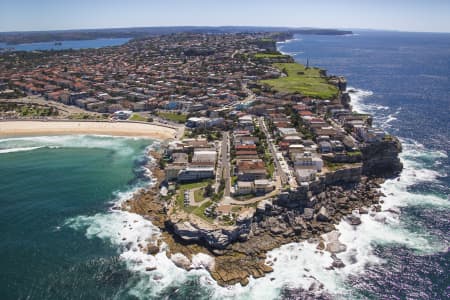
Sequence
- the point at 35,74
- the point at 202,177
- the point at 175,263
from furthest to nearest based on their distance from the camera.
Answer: the point at 35,74, the point at 202,177, the point at 175,263

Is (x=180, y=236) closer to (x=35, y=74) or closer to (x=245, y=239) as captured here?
(x=245, y=239)

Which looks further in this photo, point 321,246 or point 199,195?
point 199,195

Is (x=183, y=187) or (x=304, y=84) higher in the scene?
(x=304, y=84)

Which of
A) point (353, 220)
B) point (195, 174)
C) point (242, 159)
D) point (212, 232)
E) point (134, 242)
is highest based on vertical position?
point (242, 159)

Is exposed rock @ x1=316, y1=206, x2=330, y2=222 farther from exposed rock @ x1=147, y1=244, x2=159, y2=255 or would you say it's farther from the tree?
exposed rock @ x1=147, y1=244, x2=159, y2=255

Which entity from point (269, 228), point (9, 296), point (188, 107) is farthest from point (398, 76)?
point (9, 296)

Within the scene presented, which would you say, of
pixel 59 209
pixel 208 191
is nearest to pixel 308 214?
pixel 208 191

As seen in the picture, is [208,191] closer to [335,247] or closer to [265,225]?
[265,225]
